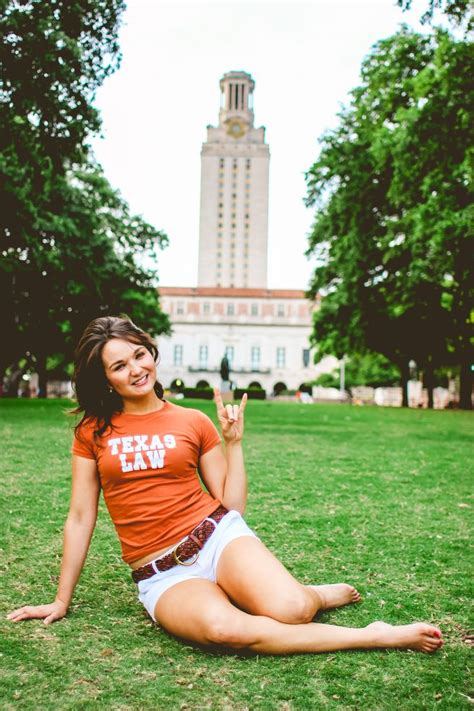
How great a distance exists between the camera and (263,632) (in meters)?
2.35

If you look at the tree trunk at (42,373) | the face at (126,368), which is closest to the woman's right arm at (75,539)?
the face at (126,368)

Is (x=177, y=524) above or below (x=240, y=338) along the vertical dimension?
below

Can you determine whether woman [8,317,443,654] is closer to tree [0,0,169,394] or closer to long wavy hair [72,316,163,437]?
long wavy hair [72,316,163,437]

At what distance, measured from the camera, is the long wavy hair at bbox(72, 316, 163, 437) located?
2834 millimetres

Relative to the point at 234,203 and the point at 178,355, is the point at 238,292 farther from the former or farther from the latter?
the point at 234,203

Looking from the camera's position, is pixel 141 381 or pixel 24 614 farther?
pixel 141 381

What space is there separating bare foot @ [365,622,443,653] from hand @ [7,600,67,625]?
4.01 feet

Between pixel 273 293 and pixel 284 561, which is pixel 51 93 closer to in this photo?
pixel 284 561

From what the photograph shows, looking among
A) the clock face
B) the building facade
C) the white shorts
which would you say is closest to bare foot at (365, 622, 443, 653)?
the white shorts

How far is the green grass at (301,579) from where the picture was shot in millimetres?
2104

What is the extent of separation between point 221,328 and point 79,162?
6353cm

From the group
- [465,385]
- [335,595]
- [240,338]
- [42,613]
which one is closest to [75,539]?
[42,613]

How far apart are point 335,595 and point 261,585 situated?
54cm

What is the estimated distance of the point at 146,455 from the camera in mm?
2725
